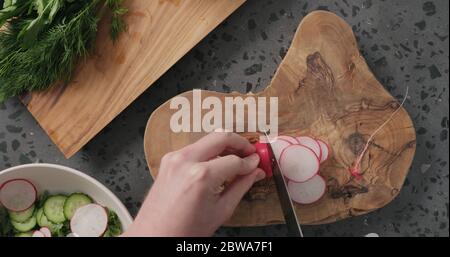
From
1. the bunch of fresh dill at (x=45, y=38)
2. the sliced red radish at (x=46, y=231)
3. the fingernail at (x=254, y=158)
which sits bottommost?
the sliced red radish at (x=46, y=231)

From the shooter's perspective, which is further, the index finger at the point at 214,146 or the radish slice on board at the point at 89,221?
the radish slice on board at the point at 89,221

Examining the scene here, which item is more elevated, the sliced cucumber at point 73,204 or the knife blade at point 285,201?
the knife blade at point 285,201

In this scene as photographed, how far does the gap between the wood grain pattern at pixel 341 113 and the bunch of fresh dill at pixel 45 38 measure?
366 millimetres

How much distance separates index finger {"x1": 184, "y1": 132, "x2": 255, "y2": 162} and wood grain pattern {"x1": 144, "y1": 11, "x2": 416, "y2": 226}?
0.15 m

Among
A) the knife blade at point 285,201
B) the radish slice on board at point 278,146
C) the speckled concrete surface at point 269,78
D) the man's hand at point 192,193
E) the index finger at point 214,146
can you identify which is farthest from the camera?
the speckled concrete surface at point 269,78

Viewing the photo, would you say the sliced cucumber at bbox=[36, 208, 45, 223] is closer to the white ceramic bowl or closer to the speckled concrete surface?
the white ceramic bowl

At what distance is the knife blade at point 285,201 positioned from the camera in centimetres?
136

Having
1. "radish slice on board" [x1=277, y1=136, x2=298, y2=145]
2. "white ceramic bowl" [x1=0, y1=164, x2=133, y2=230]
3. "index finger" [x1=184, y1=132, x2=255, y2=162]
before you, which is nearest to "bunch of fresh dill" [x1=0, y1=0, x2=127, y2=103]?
"white ceramic bowl" [x1=0, y1=164, x2=133, y2=230]

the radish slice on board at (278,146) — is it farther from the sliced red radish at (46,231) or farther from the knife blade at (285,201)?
the sliced red radish at (46,231)

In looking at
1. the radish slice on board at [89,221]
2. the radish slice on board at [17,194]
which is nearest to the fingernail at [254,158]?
the radish slice on board at [89,221]

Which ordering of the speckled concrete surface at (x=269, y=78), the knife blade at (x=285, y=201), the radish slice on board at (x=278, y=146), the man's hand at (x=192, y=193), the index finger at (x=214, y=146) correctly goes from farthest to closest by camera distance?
the speckled concrete surface at (x=269, y=78) < the radish slice on board at (x=278, y=146) < the knife blade at (x=285, y=201) < the index finger at (x=214, y=146) < the man's hand at (x=192, y=193)

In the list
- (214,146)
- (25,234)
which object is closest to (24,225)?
(25,234)

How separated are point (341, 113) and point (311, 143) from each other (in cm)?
15
